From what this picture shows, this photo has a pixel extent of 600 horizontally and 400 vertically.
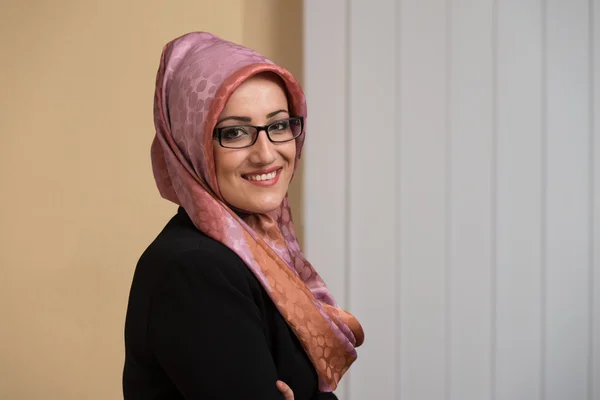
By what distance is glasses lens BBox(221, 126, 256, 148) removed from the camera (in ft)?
4.60

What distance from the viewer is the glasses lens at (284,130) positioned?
1.46m

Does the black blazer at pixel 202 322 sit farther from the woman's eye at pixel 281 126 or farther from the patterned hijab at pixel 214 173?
the woman's eye at pixel 281 126

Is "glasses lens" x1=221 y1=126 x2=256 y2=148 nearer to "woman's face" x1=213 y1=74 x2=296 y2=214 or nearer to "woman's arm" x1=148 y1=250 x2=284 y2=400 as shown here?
"woman's face" x1=213 y1=74 x2=296 y2=214

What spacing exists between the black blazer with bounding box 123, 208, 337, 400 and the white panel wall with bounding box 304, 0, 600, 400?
1141 millimetres

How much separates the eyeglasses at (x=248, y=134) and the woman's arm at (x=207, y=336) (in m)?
0.22

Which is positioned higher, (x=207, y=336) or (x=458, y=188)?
(x=458, y=188)

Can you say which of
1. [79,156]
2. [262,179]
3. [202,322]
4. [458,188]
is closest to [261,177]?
[262,179]

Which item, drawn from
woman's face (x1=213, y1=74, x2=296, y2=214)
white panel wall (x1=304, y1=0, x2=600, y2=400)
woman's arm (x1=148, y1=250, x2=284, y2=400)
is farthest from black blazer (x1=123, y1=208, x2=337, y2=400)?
white panel wall (x1=304, y1=0, x2=600, y2=400)

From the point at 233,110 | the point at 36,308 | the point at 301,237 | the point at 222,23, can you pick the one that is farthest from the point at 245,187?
the point at 36,308

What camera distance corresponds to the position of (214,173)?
4.58 feet

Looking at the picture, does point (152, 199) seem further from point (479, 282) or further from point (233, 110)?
point (233, 110)

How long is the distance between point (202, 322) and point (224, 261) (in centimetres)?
11

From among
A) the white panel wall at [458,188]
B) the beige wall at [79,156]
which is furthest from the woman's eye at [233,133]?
the beige wall at [79,156]

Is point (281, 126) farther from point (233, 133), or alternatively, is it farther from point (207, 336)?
point (207, 336)
